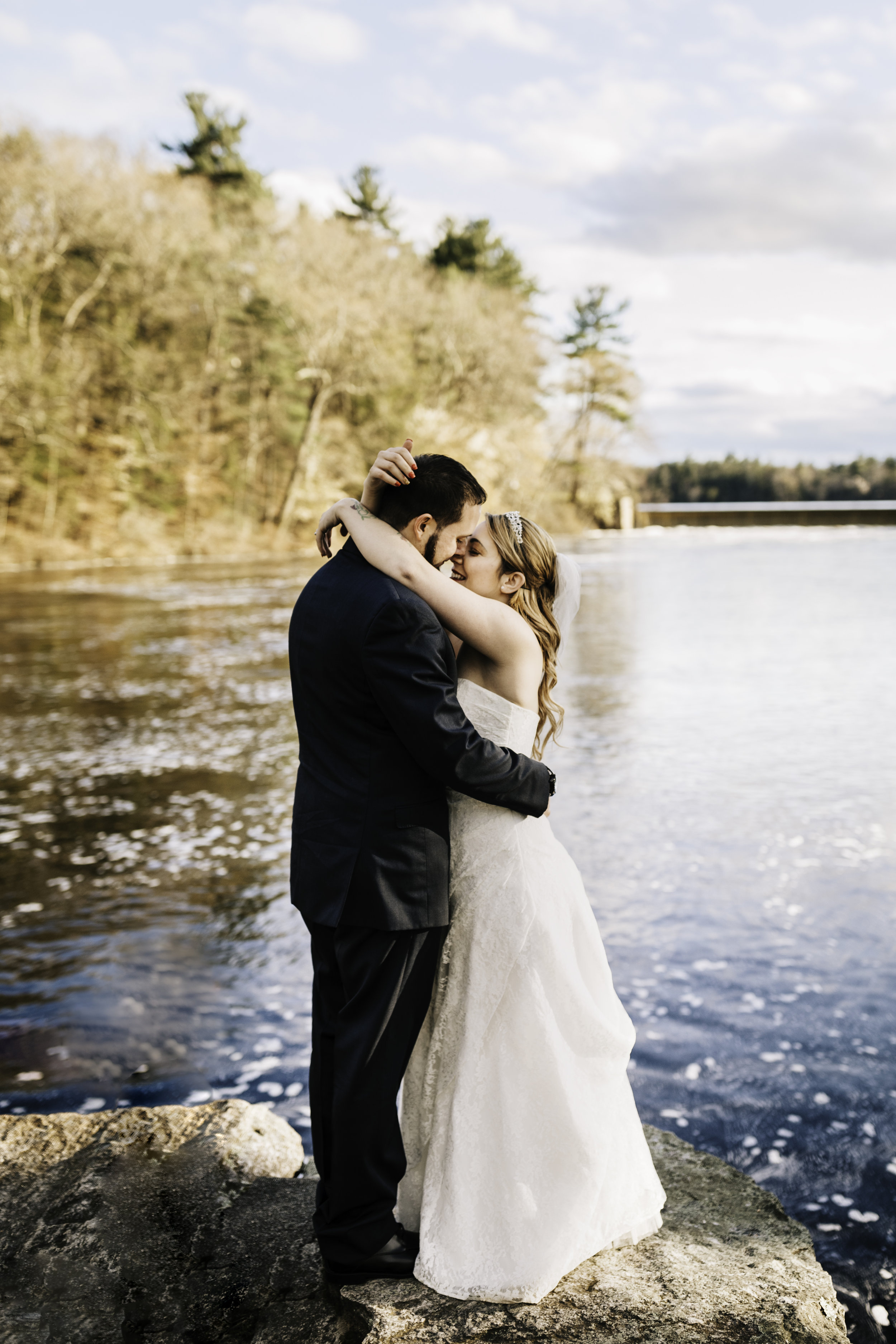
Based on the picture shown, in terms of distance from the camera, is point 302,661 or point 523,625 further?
point 523,625

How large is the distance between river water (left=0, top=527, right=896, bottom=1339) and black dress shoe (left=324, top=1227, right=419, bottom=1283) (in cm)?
171

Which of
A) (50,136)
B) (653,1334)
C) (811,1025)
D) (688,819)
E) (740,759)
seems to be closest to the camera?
(653,1334)

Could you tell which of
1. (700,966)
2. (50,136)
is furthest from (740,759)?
(50,136)

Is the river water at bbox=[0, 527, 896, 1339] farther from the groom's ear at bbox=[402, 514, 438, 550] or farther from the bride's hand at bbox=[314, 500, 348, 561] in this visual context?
the groom's ear at bbox=[402, 514, 438, 550]

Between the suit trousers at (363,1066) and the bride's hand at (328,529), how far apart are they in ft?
3.59

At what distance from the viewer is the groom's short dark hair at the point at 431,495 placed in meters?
2.72

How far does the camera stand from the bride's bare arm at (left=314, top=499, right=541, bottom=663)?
104 inches

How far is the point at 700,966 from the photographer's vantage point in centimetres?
611

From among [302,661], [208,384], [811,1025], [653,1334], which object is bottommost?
[811,1025]

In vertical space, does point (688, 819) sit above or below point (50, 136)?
below

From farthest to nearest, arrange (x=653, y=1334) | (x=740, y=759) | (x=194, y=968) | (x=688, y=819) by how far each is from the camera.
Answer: (x=740, y=759), (x=688, y=819), (x=194, y=968), (x=653, y=1334)

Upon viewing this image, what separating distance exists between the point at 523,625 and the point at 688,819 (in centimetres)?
658

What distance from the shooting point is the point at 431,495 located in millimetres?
2738

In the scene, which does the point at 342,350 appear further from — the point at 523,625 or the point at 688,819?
the point at 523,625
